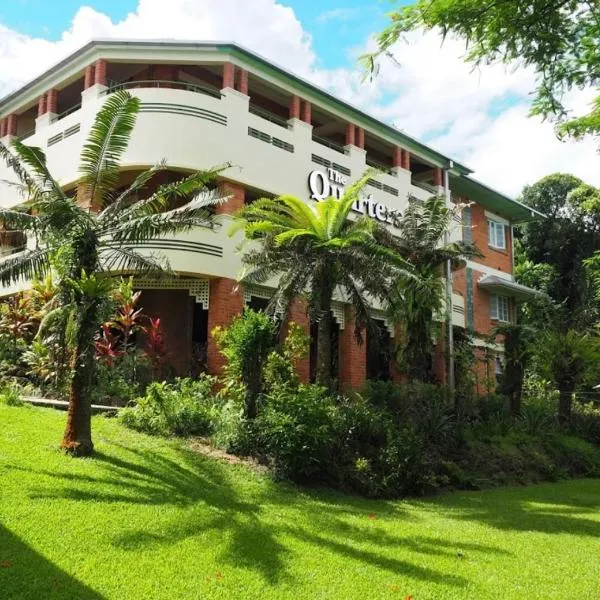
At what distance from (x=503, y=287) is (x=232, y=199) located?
14838 millimetres

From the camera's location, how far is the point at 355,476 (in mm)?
11477

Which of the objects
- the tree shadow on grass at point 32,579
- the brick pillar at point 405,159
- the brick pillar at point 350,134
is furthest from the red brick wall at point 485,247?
the tree shadow on grass at point 32,579

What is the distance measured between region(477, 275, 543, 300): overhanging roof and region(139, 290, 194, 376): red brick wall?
1392 centimetres

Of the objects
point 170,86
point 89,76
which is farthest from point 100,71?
point 170,86

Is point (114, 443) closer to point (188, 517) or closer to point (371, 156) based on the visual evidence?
point (188, 517)

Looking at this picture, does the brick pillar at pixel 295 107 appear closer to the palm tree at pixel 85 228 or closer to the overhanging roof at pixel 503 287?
the palm tree at pixel 85 228

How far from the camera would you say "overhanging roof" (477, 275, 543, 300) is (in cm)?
2777

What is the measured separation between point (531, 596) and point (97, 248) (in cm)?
816

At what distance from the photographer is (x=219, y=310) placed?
690 inches

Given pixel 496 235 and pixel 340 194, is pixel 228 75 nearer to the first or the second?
pixel 340 194

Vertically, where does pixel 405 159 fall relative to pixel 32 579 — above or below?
above

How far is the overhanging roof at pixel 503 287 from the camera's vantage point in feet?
91.1

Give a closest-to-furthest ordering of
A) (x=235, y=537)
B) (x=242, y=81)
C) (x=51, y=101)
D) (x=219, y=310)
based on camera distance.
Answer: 1. (x=235, y=537)
2. (x=219, y=310)
3. (x=242, y=81)
4. (x=51, y=101)

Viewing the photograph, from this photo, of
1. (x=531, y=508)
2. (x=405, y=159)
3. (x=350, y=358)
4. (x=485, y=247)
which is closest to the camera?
(x=531, y=508)
